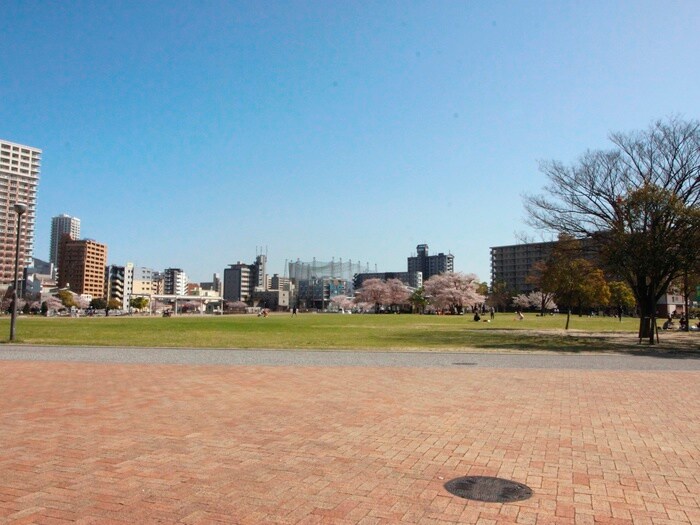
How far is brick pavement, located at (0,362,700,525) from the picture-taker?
13.5ft

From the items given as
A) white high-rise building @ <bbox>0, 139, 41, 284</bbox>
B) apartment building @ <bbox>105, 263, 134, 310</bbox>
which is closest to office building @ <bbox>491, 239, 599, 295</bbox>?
apartment building @ <bbox>105, 263, 134, 310</bbox>

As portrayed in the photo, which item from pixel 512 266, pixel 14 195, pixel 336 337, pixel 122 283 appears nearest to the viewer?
pixel 336 337

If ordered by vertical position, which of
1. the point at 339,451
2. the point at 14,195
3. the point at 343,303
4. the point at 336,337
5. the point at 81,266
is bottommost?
the point at 336,337

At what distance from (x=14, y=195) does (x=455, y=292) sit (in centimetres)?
11409

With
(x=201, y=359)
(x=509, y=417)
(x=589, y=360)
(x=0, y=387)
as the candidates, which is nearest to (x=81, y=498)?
(x=509, y=417)

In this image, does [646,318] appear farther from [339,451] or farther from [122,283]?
[122,283]

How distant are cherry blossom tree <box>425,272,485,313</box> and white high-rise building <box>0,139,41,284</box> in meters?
88.8

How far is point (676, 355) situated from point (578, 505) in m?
16.8

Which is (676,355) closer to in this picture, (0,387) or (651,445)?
(651,445)

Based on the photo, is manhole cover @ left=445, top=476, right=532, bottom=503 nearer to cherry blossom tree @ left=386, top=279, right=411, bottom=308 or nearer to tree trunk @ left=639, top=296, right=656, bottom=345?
tree trunk @ left=639, top=296, right=656, bottom=345

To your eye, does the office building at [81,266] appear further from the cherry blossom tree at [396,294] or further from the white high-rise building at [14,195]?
the cherry blossom tree at [396,294]

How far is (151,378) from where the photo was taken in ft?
36.8

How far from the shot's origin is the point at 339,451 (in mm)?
5727

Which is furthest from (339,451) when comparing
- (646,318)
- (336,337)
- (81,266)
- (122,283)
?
(81,266)
